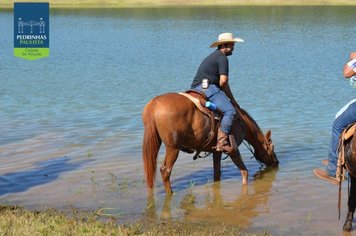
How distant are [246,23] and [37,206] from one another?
42033mm

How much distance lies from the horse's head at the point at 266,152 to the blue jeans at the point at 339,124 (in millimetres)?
3389

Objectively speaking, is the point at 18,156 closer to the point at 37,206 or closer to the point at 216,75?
the point at 37,206

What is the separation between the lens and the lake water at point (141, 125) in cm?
1016

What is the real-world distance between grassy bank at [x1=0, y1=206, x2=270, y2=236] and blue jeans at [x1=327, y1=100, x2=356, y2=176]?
1461 millimetres

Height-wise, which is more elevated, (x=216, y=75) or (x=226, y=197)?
(x=216, y=75)

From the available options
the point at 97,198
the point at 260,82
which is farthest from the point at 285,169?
the point at 260,82

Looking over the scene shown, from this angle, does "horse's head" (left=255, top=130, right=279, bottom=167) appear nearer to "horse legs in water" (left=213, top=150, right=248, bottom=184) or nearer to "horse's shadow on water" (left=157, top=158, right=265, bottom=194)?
"horse's shadow on water" (left=157, top=158, right=265, bottom=194)

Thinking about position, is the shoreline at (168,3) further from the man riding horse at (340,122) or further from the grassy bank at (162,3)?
the man riding horse at (340,122)

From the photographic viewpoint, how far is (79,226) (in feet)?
26.3

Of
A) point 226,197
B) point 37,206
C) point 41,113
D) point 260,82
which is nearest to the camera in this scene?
point 37,206

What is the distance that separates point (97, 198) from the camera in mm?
10383

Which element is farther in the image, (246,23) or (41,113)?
(246,23)

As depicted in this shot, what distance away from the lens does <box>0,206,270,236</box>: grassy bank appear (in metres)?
7.72

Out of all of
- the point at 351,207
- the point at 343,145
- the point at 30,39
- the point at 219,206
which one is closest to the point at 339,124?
the point at 343,145
